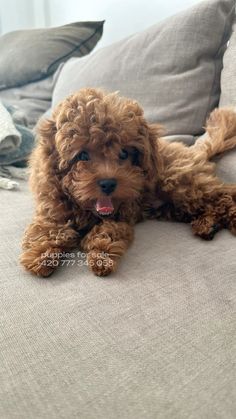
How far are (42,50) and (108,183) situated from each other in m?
1.70

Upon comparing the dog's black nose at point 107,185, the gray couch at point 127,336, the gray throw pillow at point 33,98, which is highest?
the dog's black nose at point 107,185

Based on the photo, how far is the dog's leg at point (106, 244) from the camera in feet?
3.08

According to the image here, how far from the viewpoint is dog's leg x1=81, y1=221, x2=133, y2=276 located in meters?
0.94

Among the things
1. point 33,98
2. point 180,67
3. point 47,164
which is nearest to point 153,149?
point 47,164

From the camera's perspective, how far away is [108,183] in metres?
1.04

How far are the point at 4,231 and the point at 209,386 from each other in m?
0.75

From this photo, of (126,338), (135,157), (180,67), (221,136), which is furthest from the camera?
(180,67)

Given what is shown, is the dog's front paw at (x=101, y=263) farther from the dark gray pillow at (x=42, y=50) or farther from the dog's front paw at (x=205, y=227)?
the dark gray pillow at (x=42, y=50)

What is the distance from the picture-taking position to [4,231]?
115cm

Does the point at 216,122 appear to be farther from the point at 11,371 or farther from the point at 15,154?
the point at 11,371

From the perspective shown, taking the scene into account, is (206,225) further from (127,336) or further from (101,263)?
(127,336)

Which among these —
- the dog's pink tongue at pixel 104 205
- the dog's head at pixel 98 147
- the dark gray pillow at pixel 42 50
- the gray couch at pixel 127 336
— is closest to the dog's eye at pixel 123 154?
the dog's head at pixel 98 147

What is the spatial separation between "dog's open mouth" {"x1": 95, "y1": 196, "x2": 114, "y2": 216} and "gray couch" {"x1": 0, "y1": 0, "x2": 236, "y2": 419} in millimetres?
128

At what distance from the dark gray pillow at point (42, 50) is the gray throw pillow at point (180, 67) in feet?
2.73
